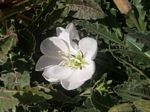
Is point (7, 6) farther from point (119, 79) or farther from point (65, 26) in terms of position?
point (119, 79)

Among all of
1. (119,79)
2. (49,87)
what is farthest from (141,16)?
(49,87)

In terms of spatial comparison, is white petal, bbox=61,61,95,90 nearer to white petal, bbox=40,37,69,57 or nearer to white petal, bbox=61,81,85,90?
white petal, bbox=61,81,85,90

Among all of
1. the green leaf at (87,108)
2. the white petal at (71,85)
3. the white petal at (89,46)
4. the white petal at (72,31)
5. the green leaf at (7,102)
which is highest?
the white petal at (72,31)

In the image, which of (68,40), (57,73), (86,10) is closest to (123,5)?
(86,10)

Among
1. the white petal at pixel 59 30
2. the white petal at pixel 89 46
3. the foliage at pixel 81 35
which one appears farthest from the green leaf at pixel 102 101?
the white petal at pixel 59 30

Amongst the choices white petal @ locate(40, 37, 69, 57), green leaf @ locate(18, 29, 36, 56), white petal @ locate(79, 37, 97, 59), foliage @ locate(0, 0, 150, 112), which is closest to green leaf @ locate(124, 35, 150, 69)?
foliage @ locate(0, 0, 150, 112)

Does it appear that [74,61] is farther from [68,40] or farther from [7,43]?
[7,43]

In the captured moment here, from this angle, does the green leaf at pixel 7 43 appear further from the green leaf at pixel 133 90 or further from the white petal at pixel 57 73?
the green leaf at pixel 133 90
